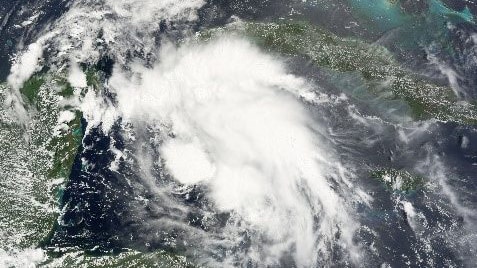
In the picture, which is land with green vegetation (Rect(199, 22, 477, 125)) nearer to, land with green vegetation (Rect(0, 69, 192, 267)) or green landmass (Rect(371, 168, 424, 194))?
green landmass (Rect(371, 168, 424, 194))

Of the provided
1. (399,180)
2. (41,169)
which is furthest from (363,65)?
(41,169)

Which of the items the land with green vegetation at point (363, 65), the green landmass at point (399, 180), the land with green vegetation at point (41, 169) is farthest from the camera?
the land with green vegetation at point (363, 65)

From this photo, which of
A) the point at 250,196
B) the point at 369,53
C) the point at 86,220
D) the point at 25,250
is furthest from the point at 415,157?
the point at 25,250

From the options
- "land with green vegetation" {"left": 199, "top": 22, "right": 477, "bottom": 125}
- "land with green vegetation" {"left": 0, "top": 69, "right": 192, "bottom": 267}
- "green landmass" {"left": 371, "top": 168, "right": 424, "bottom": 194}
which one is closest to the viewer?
"land with green vegetation" {"left": 0, "top": 69, "right": 192, "bottom": 267}

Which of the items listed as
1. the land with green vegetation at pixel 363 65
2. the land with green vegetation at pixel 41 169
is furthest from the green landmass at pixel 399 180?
the land with green vegetation at pixel 41 169

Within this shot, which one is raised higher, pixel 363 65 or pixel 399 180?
pixel 363 65

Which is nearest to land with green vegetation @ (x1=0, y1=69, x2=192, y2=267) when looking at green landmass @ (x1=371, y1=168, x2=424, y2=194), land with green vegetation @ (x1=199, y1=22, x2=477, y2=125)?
land with green vegetation @ (x1=199, y1=22, x2=477, y2=125)

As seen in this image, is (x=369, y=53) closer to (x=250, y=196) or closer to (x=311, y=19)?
(x=311, y=19)

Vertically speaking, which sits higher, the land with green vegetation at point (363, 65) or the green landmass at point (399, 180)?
the land with green vegetation at point (363, 65)

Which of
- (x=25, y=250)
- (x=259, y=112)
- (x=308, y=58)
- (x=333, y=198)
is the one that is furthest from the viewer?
(x=308, y=58)

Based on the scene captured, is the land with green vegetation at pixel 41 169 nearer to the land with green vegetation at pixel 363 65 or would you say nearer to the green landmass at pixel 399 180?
the land with green vegetation at pixel 363 65

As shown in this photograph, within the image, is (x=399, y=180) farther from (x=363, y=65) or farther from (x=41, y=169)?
A: (x=41, y=169)
